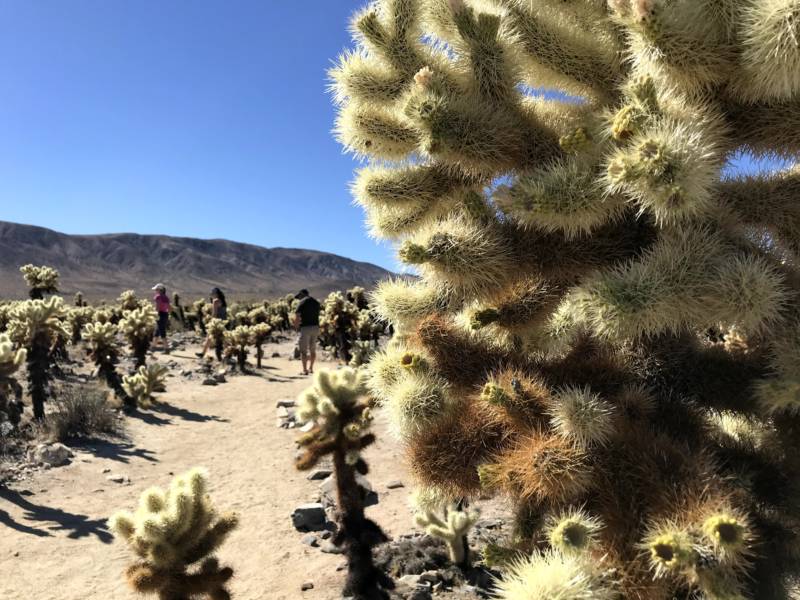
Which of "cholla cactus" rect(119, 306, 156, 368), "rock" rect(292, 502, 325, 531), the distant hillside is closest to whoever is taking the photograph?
"rock" rect(292, 502, 325, 531)

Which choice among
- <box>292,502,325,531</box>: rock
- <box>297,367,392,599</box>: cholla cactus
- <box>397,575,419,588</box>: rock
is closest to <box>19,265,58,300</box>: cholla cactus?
<box>292,502,325,531</box>: rock

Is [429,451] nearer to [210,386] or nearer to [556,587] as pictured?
[556,587]

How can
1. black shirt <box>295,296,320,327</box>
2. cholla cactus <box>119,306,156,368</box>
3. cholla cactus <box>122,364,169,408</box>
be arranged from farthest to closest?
black shirt <box>295,296,320,327</box> → cholla cactus <box>119,306,156,368</box> → cholla cactus <box>122,364,169,408</box>

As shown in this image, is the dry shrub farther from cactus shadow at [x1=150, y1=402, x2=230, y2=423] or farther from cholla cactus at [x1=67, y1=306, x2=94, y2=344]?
cholla cactus at [x1=67, y1=306, x2=94, y2=344]

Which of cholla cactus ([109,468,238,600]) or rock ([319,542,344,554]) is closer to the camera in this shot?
cholla cactus ([109,468,238,600])

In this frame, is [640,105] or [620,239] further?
[620,239]

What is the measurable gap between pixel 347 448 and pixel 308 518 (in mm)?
2357

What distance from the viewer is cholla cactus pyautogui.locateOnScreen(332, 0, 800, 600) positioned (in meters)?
1.56

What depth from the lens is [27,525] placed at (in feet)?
17.7

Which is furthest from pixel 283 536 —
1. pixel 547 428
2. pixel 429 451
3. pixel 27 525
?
pixel 547 428

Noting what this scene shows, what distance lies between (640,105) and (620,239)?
51 centimetres

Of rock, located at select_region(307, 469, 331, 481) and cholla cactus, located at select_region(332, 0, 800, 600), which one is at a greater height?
cholla cactus, located at select_region(332, 0, 800, 600)

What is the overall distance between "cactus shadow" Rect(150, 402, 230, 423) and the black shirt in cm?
346

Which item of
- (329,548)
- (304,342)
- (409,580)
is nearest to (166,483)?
(329,548)
